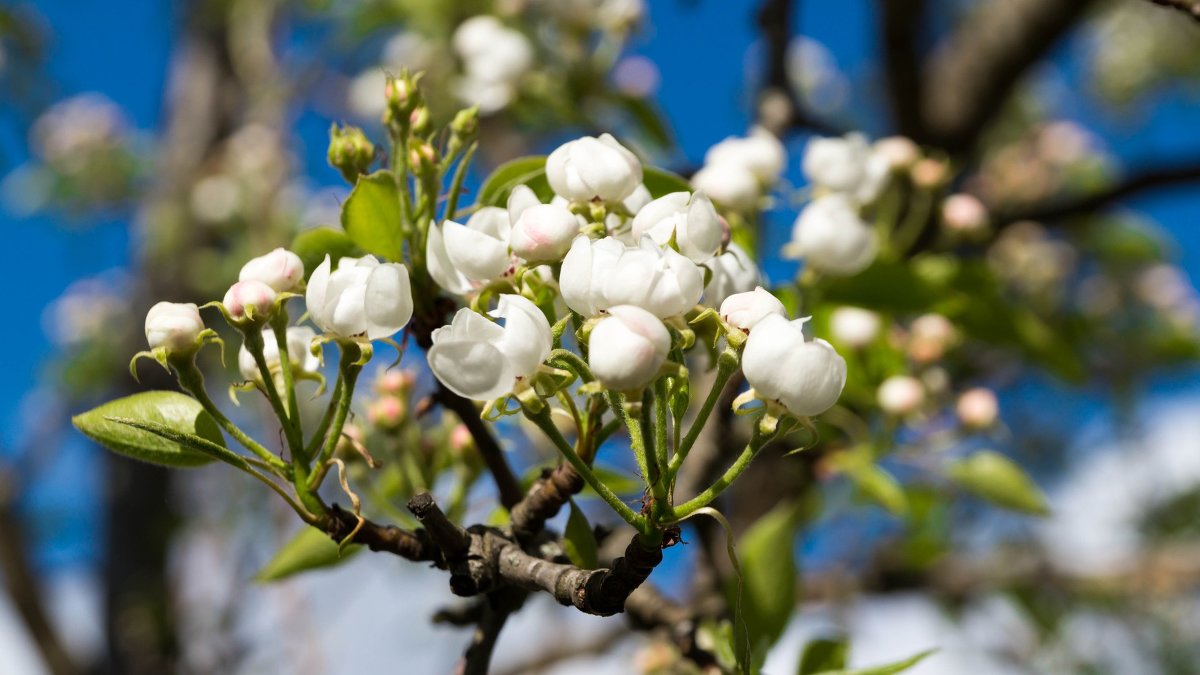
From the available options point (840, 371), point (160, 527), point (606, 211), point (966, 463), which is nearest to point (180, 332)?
point (606, 211)

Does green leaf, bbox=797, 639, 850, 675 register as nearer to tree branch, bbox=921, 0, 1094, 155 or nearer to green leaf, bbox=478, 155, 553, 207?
green leaf, bbox=478, 155, 553, 207

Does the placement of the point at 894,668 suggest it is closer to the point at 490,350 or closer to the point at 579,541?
the point at 579,541

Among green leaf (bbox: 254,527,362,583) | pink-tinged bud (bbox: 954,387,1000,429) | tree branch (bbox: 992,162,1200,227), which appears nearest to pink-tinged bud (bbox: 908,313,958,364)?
pink-tinged bud (bbox: 954,387,1000,429)

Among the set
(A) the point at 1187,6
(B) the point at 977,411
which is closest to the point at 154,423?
(A) the point at 1187,6

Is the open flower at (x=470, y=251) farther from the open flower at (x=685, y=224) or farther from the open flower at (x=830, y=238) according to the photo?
the open flower at (x=830, y=238)

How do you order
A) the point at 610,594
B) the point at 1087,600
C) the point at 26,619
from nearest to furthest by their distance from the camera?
the point at 610,594
the point at 1087,600
the point at 26,619

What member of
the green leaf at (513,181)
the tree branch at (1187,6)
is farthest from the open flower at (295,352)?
the tree branch at (1187,6)

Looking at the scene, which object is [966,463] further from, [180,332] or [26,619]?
[26,619]
